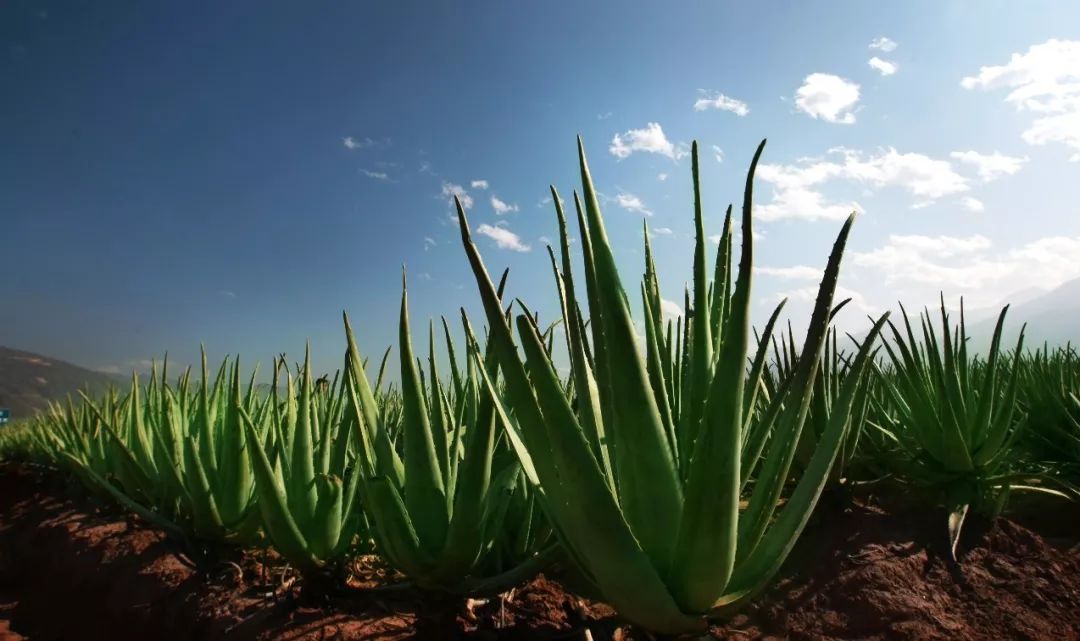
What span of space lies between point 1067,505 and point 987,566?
1.39 metres

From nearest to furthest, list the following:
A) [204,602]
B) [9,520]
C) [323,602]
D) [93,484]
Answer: [323,602], [204,602], [93,484], [9,520]

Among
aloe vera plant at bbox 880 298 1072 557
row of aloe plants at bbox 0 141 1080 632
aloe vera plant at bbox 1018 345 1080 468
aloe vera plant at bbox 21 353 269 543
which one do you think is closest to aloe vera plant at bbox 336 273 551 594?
row of aloe plants at bbox 0 141 1080 632

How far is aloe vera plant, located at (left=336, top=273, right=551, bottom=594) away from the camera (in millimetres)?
1092

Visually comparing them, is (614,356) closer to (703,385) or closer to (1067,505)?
(703,385)

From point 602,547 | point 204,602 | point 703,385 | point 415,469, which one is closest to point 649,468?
point 602,547

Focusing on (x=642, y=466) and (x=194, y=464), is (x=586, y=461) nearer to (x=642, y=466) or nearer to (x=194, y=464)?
(x=642, y=466)

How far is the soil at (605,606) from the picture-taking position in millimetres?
1326

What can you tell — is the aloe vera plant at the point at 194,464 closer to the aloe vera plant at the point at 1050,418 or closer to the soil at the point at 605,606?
the soil at the point at 605,606

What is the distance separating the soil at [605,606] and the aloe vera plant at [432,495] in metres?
0.11

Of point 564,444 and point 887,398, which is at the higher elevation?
point 887,398

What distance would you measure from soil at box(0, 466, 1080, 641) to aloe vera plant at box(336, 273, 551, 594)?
0.11 m

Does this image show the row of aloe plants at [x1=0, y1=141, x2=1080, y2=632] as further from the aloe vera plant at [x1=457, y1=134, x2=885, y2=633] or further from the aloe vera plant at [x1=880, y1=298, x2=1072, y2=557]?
the aloe vera plant at [x1=880, y1=298, x2=1072, y2=557]

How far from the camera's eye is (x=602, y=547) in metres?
0.75

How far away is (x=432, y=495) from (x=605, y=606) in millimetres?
661
